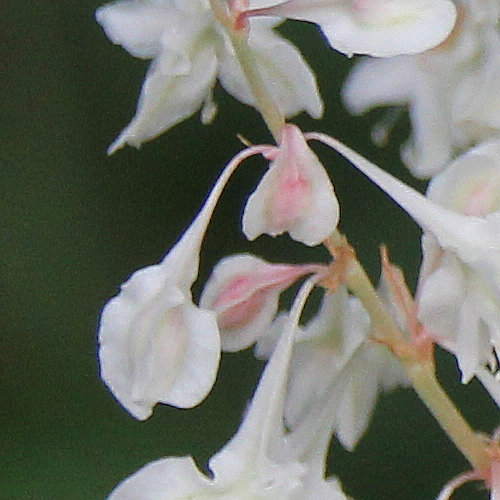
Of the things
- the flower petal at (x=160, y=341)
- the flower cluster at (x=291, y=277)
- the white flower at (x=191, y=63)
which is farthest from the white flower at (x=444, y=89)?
the flower petal at (x=160, y=341)

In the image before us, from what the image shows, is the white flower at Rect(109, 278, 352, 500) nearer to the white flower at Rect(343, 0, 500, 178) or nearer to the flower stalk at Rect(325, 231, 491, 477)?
the flower stalk at Rect(325, 231, 491, 477)

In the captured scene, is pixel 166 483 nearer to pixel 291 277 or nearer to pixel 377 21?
pixel 291 277

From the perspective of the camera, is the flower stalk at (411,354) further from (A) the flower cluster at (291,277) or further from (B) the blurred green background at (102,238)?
(B) the blurred green background at (102,238)

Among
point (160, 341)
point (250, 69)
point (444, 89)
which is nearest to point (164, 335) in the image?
point (160, 341)

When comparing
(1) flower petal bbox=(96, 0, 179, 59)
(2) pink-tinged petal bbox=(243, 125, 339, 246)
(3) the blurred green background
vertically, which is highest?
(1) flower petal bbox=(96, 0, 179, 59)

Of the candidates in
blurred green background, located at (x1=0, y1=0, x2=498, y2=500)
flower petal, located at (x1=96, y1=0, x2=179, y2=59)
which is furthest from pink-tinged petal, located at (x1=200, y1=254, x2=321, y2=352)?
blurred green background, located at (x1=0, y1=0, x2=498, y2=500)

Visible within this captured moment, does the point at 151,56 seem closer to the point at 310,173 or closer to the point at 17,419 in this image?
the point at 310,173
